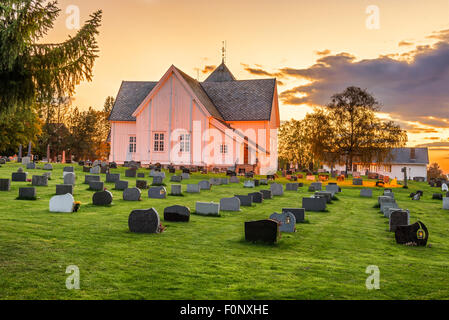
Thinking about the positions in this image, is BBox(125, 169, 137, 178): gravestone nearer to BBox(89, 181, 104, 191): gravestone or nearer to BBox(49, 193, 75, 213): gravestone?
BBox(89, 181, 104, 191): gravestone

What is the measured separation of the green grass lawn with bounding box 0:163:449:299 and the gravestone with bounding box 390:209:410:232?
0.42 meters

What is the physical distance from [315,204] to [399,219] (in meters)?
5.75

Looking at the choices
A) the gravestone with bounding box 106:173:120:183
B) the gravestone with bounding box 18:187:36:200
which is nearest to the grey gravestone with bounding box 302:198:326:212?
the gravestone with bounding box 18:187:36:200

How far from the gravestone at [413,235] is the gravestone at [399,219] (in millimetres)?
2035

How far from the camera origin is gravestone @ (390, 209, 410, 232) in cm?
1371

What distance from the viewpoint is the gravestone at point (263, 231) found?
35.8 ft

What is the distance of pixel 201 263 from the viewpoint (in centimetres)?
847

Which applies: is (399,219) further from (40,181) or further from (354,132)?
(354,132)

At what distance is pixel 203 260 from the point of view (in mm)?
8750

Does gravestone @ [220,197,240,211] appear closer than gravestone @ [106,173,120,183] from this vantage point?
Yes

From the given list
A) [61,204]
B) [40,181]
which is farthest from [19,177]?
[61,204]

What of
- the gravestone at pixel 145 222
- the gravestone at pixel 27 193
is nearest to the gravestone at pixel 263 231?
the gravestone at pixel 145 222

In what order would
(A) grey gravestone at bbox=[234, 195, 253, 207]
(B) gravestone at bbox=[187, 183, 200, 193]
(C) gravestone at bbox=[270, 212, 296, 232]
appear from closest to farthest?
(C) gravestone at bbox=[270, 212, 296, 232] → (A) grey gravestone at bbox=[234, 195, 253, 207] → (B) gravestone at bbox=[187, 183, 200, 193]
